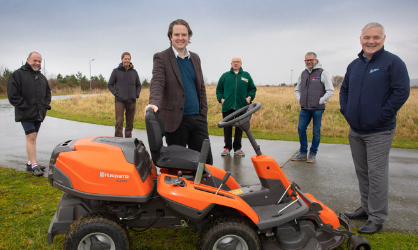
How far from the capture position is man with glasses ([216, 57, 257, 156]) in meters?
6.39

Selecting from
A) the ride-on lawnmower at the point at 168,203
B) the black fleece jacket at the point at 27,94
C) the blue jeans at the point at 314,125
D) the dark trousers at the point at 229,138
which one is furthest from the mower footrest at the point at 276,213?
the black fleece jacket at the point at 27,94

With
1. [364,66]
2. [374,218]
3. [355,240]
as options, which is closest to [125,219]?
[355,240]

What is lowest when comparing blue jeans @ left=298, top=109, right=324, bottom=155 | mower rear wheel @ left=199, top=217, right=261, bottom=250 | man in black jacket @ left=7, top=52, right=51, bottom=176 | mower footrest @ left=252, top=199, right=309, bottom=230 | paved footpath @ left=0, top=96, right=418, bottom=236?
paved footpath @ left=0, top=96, right=418, bottom=236

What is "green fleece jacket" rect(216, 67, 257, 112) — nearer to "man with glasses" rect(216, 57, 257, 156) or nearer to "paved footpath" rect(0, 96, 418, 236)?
"man with glasses" rect(216, 57, 257, 156)

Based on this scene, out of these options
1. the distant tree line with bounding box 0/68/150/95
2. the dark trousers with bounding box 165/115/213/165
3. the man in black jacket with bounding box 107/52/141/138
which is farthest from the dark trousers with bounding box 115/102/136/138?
the distant tree line with bounding box 0/68/150/95

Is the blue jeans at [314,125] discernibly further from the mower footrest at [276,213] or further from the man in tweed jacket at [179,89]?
the mower footrest at [276,213]

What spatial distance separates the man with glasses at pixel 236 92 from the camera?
6395 millimetres

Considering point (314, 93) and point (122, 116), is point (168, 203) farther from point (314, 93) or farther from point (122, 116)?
point (122, 116)

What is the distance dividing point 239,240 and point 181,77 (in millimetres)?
1873

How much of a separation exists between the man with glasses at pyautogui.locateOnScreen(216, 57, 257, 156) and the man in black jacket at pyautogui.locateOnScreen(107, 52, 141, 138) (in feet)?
8.07

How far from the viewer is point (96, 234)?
2.47 meters

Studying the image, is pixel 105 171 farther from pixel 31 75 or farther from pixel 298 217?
pixel 31 75

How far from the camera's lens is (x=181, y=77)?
349 centimetres

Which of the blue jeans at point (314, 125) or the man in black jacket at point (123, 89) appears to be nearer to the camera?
the blue jeans at point (314, 125)
